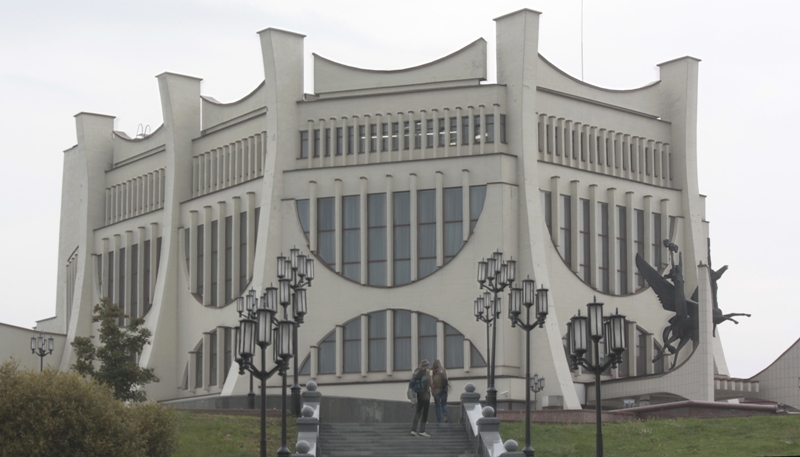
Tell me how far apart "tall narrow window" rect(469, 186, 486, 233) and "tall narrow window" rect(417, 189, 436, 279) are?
1451 millimetres

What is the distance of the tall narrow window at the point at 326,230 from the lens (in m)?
57.9

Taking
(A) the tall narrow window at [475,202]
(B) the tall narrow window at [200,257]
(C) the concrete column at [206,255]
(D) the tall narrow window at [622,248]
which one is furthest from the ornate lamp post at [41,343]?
(D) the tall narrow window at [622,248]

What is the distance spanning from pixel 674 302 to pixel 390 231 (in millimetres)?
10989

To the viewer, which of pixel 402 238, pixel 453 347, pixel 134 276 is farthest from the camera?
pixel 134 276

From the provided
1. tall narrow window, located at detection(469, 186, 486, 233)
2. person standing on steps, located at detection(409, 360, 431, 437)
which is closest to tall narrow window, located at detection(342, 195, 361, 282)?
tall narrow window, located at detection(469, 186, 486, 233)

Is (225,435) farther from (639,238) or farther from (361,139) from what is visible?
(639,238)

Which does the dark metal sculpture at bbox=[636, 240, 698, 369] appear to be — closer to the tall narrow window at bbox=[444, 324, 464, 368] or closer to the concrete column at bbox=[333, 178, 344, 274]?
the tall narrow window at bbox=[444, 324, 464, 368]

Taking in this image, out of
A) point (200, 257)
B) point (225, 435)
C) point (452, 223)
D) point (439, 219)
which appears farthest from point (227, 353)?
point (225, 435)

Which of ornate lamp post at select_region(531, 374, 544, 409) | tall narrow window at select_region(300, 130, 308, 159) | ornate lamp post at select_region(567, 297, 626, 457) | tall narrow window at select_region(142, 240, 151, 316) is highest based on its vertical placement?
tall narrow window at select_region(300, 130, 308, 159)

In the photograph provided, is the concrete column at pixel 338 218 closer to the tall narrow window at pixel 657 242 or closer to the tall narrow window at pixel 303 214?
the tall narrow window at pixel 303 214

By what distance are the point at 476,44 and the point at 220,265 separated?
14.1 metres

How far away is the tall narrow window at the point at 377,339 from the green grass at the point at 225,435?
1600cm

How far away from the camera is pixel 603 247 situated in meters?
59.7

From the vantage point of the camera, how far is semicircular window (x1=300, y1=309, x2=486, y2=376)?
5581cm
